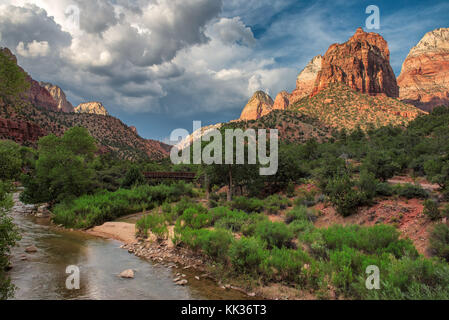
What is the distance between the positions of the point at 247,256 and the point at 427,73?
7533 inches

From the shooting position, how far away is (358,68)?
9894 centimetres

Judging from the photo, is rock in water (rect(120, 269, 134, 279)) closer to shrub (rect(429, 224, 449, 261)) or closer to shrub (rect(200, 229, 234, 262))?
shrub (rect(200, 229, 234, 262))

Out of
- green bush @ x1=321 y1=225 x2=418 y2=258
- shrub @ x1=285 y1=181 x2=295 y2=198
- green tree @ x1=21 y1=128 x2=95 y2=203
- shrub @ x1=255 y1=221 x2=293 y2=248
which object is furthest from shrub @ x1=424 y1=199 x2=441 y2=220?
green tree @ x1=21 y1=128 x2=95 y2=203

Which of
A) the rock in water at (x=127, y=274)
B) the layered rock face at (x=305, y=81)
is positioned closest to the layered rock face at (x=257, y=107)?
the layered rock face at (x=305, y=81)

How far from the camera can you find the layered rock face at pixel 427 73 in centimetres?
12812

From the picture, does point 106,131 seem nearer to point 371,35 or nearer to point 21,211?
point 21,211

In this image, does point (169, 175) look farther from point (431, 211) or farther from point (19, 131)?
point (19, 131)

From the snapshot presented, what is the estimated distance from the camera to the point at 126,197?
25281mm

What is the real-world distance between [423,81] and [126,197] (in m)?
182

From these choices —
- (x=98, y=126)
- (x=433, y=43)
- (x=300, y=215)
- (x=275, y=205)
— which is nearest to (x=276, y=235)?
(x=300, y=215)

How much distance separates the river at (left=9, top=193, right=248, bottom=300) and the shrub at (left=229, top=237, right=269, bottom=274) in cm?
98

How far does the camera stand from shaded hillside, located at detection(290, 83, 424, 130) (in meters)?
73.2

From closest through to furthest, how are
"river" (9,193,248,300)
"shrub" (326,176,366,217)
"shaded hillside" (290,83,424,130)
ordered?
"river" (9,193,248,300) < "shrub" (326,176,366,217) < "shaded hillside" (290,83,424,130)
